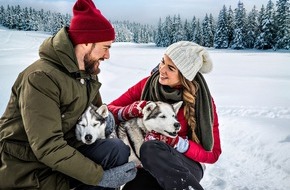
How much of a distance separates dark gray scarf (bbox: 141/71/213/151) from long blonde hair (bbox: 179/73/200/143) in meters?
0.04

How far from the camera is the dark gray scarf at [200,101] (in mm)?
3195

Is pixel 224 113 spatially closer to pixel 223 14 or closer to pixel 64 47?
pixel 64 47

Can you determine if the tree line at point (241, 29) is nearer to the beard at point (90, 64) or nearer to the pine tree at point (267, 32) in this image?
the pine tree at point (267, 32)

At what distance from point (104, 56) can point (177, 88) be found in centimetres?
101

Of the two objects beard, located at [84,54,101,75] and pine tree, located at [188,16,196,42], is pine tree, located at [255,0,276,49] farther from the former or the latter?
beard, located at [84,54,101,75]

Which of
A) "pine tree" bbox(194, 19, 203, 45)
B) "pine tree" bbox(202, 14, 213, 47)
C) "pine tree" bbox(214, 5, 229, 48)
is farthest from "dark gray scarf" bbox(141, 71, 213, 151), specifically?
"pine tree" bbox(194, 19, 203, 45)

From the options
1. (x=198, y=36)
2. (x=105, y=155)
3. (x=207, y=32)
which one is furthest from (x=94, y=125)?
(x=198, y=36)

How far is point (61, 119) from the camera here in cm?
255

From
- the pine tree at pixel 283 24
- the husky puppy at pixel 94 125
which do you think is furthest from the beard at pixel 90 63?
the pine tree at pixel 283 24

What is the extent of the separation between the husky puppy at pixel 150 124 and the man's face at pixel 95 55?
744 mm

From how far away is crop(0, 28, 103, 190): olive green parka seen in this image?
2.26 meters

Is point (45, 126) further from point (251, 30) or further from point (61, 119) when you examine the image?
point (251, 30)

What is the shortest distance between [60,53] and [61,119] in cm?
53

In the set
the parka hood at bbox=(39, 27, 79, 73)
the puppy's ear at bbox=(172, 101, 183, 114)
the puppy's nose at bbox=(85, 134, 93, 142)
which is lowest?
the puppy's nose at bbox=(85, 134, 93, 142)
